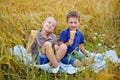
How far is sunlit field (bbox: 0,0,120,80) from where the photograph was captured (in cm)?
168

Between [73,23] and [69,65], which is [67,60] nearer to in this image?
[69,65]

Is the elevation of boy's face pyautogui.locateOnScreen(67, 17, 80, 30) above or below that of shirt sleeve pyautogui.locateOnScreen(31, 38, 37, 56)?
above

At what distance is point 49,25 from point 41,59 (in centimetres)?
14

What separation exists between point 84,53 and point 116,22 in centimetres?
26

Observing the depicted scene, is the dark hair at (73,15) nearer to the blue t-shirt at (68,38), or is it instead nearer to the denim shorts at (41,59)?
the blue t-shirt at (68,38)

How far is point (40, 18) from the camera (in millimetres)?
1821

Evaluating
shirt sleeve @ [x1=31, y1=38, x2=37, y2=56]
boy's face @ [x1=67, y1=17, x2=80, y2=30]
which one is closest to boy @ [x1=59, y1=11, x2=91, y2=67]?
boy's face @ [x1=67, y1=17, x2=80, y2=30]

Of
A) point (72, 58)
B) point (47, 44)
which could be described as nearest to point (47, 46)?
point (47, 44)

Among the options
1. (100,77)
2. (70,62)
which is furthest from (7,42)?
(100,77)

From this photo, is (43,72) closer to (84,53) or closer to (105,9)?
(84,53)

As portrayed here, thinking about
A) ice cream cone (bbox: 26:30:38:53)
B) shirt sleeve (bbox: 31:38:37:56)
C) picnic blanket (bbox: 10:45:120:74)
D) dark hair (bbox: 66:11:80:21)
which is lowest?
picnic blanket (bbox: 10:45:120:74)

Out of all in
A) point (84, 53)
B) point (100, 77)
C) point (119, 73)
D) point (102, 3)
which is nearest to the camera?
point (100, 77)

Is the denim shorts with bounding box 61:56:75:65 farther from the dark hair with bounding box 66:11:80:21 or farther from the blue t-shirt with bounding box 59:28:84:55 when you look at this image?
the dark hair with bounding box 66:11:80:21

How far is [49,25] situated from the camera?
1.72 meters
